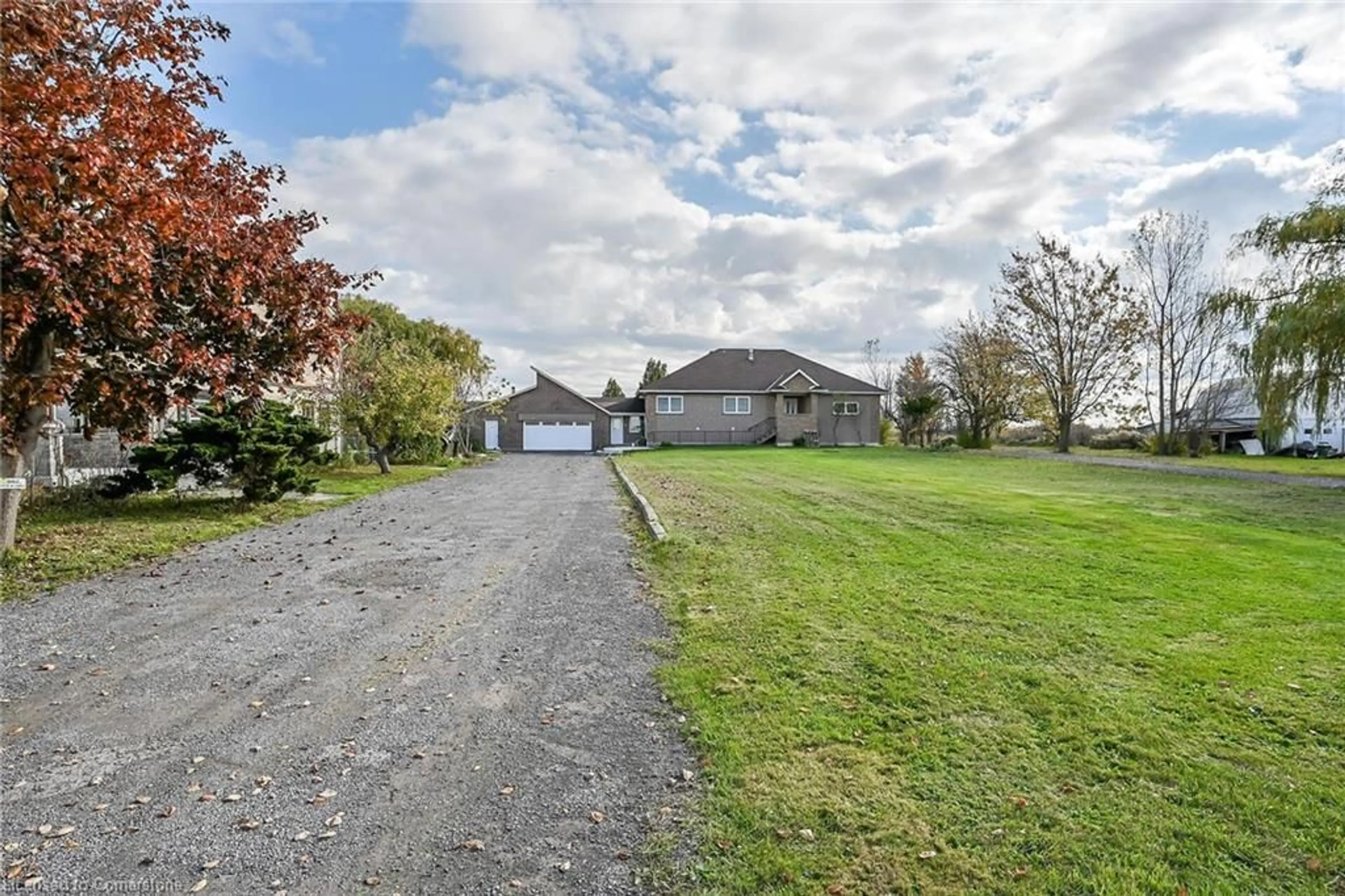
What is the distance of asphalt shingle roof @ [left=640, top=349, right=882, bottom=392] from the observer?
148ft

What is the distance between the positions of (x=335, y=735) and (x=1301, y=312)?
23.4m

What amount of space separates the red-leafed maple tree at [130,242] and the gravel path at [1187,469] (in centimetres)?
2270

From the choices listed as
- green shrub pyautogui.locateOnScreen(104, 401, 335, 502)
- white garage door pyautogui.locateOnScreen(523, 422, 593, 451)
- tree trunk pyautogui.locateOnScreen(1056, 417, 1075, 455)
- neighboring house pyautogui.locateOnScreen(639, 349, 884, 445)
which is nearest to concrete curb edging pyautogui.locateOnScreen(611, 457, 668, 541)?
green shrub pyautogui.locateOnScreen(104, 401, 335, 502)

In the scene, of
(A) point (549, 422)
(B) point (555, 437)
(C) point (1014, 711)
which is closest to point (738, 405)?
(B) point (555, 437)

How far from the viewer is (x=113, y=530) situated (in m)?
Answer: 10.1

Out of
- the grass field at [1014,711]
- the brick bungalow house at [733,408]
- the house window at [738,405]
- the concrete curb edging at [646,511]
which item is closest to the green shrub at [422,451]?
the concrete curb edging at [646,511]

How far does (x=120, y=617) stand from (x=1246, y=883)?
7767 millimetres

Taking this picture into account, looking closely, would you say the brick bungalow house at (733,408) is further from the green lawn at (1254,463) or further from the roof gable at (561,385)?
the green lawn at (1254,463)

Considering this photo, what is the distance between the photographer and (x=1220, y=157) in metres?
16.0

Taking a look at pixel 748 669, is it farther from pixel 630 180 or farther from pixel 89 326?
pixel 630 180

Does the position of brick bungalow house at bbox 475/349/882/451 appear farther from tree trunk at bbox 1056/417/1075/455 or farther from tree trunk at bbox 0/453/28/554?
tree trunk at bbox 0/453/28/554

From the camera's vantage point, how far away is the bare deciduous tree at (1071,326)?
34.6 m

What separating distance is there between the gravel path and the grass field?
1232 cm

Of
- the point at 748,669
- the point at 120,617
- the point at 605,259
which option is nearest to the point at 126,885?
the point at 748,669
